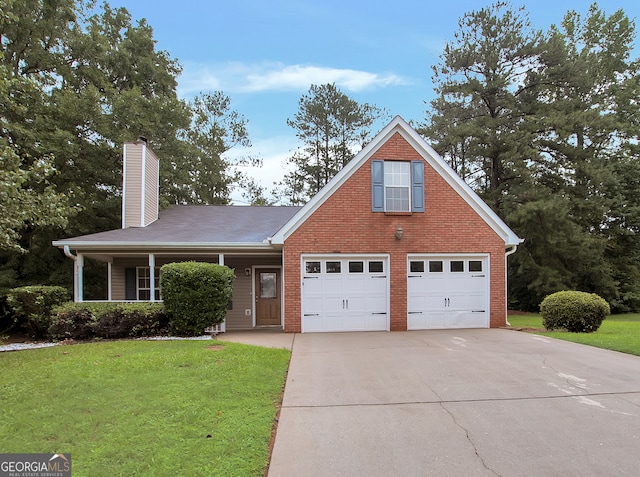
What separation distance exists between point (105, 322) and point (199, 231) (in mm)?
4051

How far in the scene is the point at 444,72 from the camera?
26.1 m

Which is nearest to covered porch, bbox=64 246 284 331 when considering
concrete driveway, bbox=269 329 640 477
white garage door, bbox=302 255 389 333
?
white garage door, bbox=302 255 389 333

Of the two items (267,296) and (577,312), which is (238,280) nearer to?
(267,296)

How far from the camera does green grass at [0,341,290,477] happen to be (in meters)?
3.57

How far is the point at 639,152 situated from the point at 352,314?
2441 centimetres

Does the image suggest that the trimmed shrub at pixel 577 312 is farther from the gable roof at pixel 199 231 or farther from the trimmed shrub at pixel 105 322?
the trimmed shrub at pixel 105 322

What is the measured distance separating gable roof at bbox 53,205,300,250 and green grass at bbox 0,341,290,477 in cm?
453

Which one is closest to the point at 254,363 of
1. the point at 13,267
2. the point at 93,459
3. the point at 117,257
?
the point at 93,459

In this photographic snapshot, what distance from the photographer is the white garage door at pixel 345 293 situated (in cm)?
1202

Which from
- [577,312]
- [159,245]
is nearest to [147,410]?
[159,245]

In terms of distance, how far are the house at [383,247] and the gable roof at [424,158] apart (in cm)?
3

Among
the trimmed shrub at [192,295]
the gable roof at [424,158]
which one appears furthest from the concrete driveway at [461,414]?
the gable roof at [424,158]

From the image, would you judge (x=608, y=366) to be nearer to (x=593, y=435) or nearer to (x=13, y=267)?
(x=593, y=435)

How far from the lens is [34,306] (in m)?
11.3
